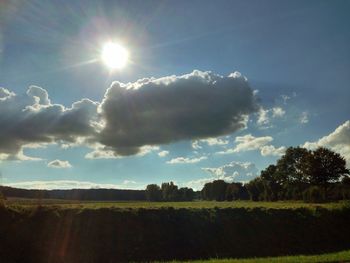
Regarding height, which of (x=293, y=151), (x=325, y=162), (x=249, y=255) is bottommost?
(x=249, y=255)

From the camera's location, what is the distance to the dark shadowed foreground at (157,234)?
31.3 metres

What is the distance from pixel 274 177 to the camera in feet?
390

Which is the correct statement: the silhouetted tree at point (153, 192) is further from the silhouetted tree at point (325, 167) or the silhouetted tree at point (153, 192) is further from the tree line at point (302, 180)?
the silhouetted tree at point (325, 167)

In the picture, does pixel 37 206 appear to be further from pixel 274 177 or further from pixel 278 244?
pixel 274 177

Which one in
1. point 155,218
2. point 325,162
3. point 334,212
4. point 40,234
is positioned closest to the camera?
point 40,234

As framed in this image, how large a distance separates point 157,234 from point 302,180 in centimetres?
7672

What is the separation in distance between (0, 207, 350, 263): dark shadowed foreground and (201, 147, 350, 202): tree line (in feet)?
135

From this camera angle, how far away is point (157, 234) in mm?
35094

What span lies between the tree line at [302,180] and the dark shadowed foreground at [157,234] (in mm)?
41146

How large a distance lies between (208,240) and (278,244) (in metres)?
6.77

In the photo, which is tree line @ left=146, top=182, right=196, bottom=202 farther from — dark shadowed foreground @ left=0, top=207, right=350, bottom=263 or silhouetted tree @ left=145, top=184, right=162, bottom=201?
dark shadowed foreground @ left=0, top=207, right=350, bottom=263

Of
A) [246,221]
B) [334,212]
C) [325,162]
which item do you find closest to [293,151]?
[325,162]

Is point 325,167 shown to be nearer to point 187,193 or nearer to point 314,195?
point 314,195

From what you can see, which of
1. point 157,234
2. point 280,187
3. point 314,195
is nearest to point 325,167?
point 314,195
